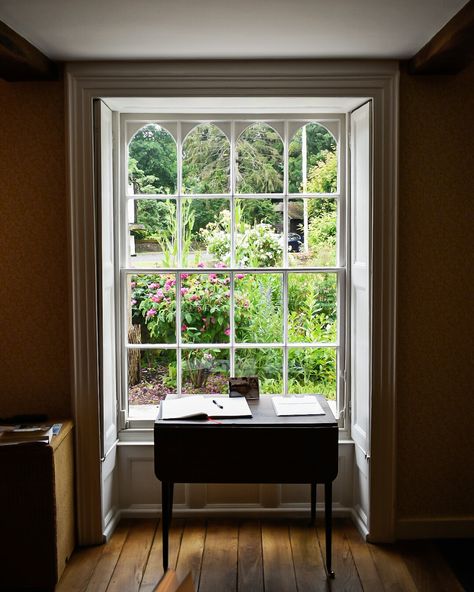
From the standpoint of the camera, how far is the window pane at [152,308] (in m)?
4.08

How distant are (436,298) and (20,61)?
239cm

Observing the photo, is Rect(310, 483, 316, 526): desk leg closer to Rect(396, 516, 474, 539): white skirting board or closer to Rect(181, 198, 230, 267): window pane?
Rect(396, 516, 474, 539): white skirting board

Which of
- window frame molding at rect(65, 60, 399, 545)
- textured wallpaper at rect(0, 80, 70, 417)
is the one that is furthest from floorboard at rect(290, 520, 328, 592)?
textured wallpaper at rect(0, 80, 70, 417)

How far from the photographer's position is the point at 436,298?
3.68 metres

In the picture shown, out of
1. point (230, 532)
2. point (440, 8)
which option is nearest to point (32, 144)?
point (440, 8)

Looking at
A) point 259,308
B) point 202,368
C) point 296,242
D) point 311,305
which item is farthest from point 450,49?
point 202,368

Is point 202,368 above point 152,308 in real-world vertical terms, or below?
below

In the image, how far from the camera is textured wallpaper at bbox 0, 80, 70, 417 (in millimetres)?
3588

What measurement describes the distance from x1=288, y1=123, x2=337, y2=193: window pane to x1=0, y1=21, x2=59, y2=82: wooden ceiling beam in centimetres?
140

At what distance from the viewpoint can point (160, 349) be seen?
411 cm

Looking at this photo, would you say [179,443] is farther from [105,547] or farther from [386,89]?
[386,89]

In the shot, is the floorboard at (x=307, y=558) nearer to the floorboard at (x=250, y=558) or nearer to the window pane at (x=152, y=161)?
the floorboard at (x=250, y=558)

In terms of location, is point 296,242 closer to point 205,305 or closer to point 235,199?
point 235,199

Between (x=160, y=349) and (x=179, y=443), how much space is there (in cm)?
90
